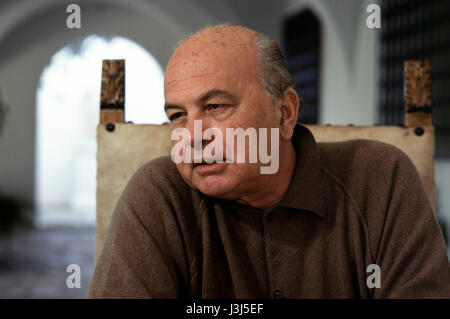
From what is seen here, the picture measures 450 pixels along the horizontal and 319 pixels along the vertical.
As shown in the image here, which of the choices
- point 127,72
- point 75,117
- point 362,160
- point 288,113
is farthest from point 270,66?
point 75,117

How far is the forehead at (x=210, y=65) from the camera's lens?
1.12 meters

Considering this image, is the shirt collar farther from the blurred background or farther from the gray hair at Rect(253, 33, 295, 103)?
the blurred background

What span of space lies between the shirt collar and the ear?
0.07 meters

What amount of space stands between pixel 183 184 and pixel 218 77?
312mm

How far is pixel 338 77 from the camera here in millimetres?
8242

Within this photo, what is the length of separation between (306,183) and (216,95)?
339 mm

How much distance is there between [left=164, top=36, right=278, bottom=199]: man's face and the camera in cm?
112

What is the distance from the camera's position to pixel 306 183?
4.14ft

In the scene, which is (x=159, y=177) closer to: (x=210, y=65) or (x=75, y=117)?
(x=210, y=65)

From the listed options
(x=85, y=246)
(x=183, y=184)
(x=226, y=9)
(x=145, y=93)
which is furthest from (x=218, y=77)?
(x=145, y=93)

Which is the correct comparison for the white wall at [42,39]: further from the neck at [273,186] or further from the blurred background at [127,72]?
the neck at [273,186]

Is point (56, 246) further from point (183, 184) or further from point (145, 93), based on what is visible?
point (183, 184)

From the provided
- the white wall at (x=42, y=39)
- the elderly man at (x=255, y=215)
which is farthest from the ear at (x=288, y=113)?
the white wall at (x=42, y=39)

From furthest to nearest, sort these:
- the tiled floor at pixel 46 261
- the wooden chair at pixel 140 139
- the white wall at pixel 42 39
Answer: the white wall at pixel 42 39 < the tiled floor at pixel 46 261 < the wooden chair at pixel 140 139
